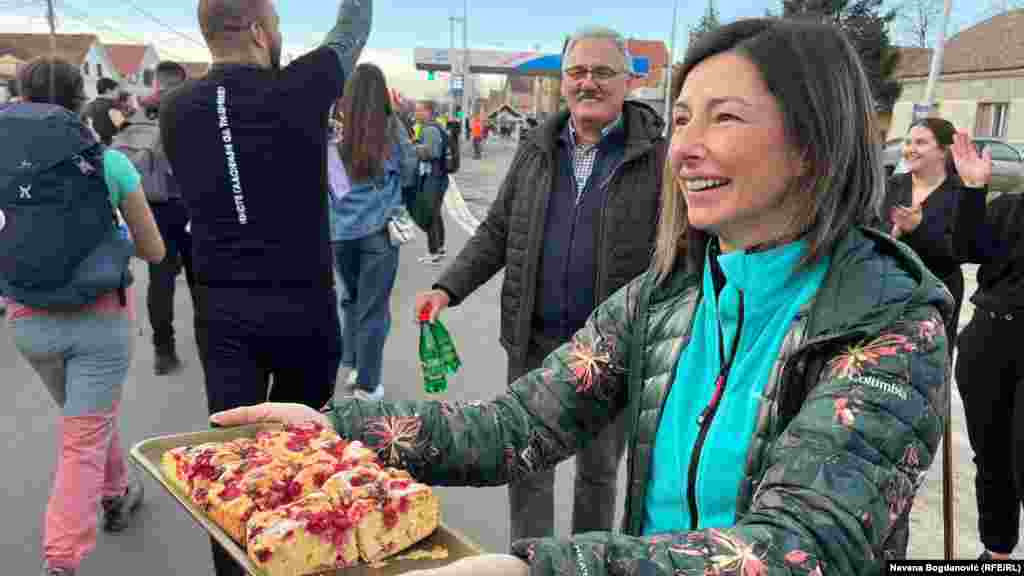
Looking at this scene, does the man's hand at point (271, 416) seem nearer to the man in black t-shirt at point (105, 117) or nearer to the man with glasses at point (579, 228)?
the man with glasses at point (579, 228)

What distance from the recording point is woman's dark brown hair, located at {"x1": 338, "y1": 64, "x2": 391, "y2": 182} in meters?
4.95

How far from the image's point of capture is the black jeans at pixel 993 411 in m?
3.34

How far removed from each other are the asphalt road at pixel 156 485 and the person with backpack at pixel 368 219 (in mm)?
441

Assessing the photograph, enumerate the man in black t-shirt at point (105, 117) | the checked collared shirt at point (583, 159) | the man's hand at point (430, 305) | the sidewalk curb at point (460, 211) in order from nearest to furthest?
the man's hand at point (430, 305), the checked collared shirt at point (583, 159), the man in black t-shirt at point (105, 117), the sidewalk curb at point (460, 211)

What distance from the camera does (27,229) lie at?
2969 millimetres

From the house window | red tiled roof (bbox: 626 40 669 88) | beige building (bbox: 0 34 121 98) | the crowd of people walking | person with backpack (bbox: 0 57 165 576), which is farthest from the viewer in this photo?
red tiled roof (bbox: 626 40 669 88)

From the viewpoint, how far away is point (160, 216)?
639 centimetres

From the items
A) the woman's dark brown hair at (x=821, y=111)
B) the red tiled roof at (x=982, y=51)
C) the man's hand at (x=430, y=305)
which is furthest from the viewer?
the red tiled roof at (x=982, y=51)

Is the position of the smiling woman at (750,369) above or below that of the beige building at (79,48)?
below

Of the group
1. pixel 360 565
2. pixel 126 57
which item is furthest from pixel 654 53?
pixel 360 565

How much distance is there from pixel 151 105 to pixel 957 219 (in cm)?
583

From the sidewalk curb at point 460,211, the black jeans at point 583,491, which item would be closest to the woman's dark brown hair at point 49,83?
the black jeans at point 583,491

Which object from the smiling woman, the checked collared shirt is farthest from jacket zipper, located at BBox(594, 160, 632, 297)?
the smiling woman

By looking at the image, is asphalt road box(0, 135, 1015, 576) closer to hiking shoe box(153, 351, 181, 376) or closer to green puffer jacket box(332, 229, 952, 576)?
hiking shoe box(153, 351, 181, 376)
